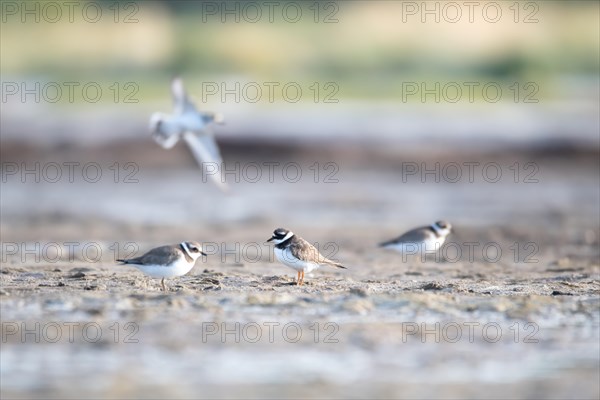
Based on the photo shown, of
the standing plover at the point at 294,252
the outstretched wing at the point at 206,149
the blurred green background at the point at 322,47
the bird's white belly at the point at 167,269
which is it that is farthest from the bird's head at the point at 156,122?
the blurred green background at the point at 322,47

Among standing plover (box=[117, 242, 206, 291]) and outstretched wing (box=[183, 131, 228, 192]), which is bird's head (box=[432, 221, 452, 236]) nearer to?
outstretched wing (box=[183, 131, 228, 192])

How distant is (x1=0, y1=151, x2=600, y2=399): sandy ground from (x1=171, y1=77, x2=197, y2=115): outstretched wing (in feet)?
6.58

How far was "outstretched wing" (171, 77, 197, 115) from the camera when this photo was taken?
1642 cm

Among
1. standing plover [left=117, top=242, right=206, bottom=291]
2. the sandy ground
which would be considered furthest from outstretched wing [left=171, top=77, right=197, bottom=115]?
standing plover [left=117, top=242, right=206, bottom=291]

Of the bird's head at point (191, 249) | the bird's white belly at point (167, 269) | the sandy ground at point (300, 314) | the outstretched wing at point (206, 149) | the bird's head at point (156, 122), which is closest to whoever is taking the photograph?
the sandy ground at point (300, 314)

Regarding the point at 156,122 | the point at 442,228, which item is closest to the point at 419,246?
the point at 442,228

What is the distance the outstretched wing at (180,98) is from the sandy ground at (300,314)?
2.00m

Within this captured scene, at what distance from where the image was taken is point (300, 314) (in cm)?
1196

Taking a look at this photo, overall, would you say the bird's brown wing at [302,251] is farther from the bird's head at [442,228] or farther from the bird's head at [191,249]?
the bird's head at [442,228]

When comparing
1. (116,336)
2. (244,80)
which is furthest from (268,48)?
(116,336)

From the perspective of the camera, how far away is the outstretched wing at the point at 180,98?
53.9 ft

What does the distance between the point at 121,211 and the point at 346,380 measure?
1190cm

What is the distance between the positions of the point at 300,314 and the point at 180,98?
5.37m

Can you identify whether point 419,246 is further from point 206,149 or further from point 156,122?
point 156,122
